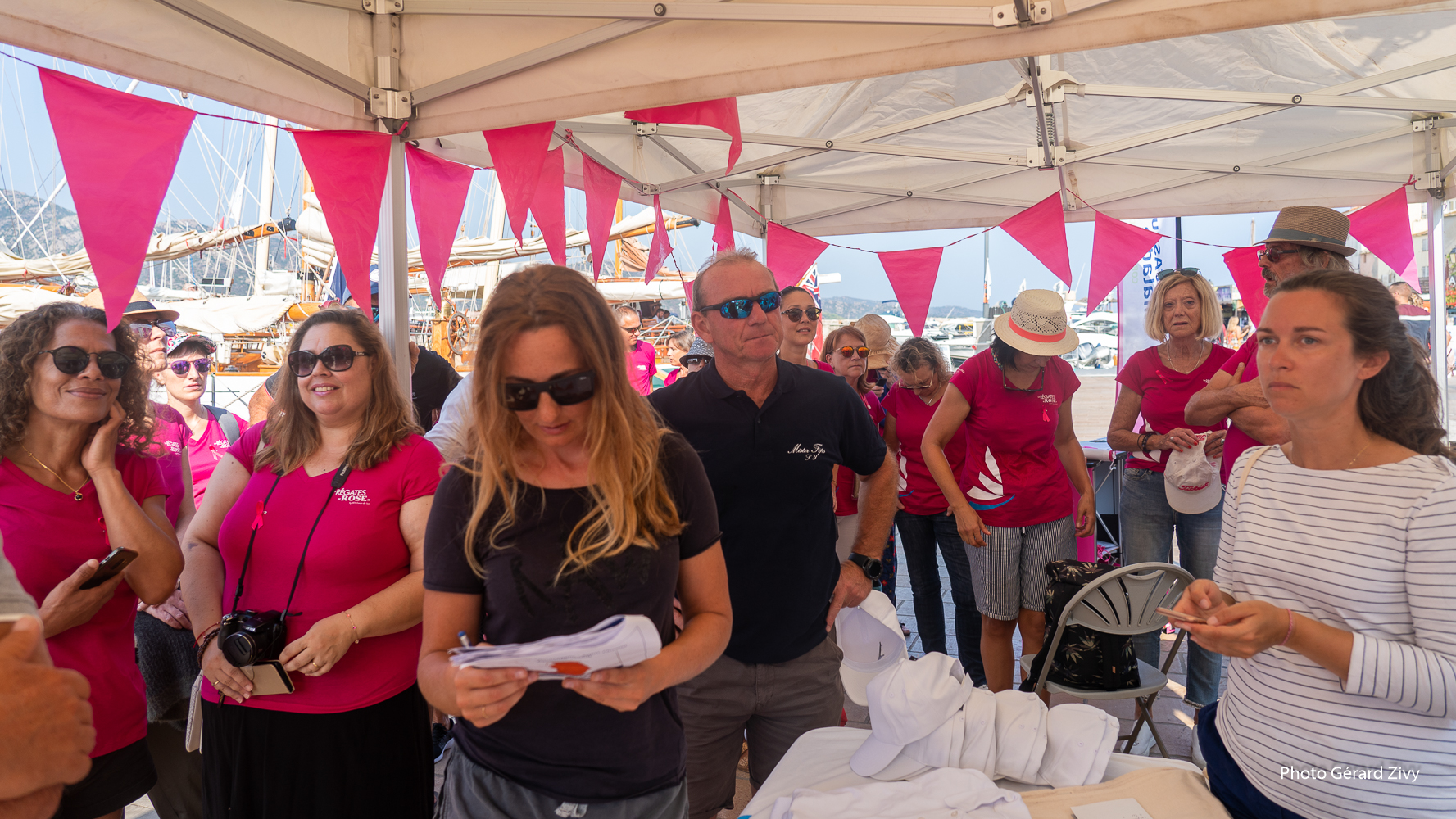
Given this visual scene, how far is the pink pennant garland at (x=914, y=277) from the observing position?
5.76m

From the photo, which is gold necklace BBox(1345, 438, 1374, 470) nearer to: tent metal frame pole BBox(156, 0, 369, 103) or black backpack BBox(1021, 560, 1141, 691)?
black backpack BBox(1021, 560, 1141, 691)

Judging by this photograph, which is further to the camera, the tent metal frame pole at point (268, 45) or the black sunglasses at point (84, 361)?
the tent metal frame pole at point (268, 45)

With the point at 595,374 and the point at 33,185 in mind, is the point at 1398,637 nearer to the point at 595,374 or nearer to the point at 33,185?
the point at 595,374

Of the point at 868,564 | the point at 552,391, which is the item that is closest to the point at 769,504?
the point at 868,564

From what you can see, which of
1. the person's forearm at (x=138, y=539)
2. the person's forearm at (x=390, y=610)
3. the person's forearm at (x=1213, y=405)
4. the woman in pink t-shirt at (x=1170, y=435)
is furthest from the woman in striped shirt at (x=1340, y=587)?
the person's forearm at (x=138, y=539)

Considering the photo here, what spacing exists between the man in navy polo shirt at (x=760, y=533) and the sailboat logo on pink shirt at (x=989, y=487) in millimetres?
1321

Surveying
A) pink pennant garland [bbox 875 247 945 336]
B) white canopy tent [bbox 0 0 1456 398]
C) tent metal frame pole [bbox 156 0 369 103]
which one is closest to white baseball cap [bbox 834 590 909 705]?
white canopy tent [bbox 0 0 1456 398]

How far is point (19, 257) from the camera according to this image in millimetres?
9836

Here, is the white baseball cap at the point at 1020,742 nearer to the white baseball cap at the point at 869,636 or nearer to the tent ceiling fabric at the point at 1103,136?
the white baseball cap at the point at 869,636

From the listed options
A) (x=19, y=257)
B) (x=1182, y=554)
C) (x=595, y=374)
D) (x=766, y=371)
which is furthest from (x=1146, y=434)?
(x=19, y=257)

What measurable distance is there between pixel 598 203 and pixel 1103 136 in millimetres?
3266

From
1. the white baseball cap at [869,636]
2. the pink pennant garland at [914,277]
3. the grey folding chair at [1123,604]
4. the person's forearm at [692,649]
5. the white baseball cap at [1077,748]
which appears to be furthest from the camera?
the pink pennant garland at [914,277]

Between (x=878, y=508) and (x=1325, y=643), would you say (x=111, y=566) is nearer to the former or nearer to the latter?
(x=878, y=508)

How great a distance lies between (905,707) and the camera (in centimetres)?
160
